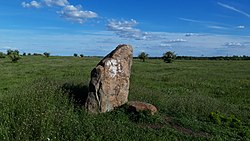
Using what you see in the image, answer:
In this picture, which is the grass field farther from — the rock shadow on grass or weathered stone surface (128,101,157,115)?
weathered stone surface (128,101,157,115)

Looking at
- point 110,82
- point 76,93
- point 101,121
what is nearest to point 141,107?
point 101,121

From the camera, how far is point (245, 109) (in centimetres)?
1847

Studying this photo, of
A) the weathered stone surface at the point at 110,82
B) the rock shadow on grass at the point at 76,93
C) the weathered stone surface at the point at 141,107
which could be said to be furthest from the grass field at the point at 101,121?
the weathered stone surface at the point at 110,82

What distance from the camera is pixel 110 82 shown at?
1419 cm

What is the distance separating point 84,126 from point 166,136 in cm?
264

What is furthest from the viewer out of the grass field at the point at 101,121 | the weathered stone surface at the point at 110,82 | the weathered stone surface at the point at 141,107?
the weathered stone surface at the point at 110,82

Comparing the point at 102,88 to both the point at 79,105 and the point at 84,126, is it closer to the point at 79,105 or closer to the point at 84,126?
the point at 79,105

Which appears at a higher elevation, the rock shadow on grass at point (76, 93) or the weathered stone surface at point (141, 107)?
the rock shadow on grass at point (76, 93)

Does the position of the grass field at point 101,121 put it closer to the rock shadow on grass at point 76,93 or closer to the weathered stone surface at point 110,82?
the rock shadow on grass at point 76,93

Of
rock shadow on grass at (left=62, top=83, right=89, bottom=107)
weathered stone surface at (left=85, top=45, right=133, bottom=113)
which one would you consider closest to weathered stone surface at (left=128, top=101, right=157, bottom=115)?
weathered stone surface at (left=85, top=45, right=133, bottom=113)

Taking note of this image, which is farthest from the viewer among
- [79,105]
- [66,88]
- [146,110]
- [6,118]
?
[66,88]

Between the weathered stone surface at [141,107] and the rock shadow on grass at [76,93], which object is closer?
the weathered stone surface at [141,107]

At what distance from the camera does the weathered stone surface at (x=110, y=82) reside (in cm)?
1350

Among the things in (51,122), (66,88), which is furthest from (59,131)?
(66,88)
